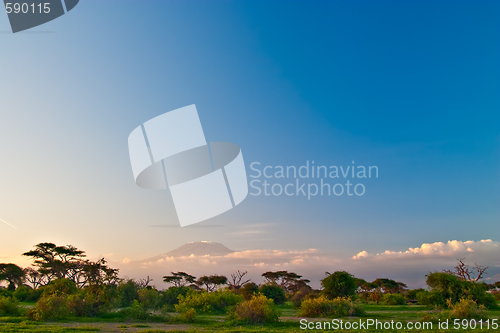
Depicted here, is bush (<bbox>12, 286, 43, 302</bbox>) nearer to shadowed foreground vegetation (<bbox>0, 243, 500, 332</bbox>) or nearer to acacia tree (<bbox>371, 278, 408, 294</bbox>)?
shadowed foreground vegetation (<bbox>0, 243, 500, 332</bbox>)

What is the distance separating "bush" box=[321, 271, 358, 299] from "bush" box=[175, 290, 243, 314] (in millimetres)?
7832

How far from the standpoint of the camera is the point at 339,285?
31469 millimetres

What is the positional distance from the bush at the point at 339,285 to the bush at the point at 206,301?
783 cm

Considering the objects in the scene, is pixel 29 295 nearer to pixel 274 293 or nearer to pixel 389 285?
pixel 274 293

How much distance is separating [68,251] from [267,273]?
29.5m

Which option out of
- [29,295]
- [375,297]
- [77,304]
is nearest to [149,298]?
[77,304]

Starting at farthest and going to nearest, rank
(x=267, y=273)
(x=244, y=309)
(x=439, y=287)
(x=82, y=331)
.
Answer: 1. (x=267, y=273)
2. (x=439, y=287)
3. (x=244, y=309)
4. (x=82, y=331)

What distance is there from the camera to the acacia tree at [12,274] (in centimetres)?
5631

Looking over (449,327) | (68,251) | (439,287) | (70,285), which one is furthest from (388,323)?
(68,251)

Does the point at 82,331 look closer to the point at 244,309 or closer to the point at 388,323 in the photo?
the point at 244,309

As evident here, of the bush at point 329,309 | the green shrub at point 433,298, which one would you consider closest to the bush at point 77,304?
the bush at point 329,309

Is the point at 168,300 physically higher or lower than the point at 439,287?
lower

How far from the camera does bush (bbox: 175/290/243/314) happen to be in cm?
2516

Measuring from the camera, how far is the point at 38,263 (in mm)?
51469
